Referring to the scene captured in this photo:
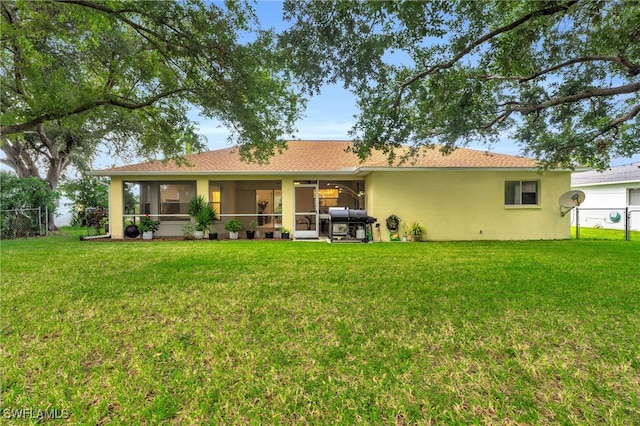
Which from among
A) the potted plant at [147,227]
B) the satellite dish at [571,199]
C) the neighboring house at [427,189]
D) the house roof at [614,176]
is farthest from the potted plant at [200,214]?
the house roof at [614,176]

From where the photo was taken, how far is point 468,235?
1214cm

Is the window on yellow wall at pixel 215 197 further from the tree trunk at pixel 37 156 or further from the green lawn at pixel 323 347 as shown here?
the tree trunk at pixel 37 156

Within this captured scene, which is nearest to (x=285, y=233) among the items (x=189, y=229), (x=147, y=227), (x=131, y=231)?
(x=189, y=229)

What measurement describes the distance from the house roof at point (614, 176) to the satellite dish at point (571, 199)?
7.24 meters

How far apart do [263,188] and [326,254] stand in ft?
25.1

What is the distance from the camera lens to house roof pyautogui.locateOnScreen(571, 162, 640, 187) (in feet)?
55.7

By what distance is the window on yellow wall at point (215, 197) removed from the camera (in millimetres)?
14042

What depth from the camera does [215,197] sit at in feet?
46.6

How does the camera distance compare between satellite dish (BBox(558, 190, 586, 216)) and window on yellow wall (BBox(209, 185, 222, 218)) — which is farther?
window on yellow wall (BBox(209, 185, 222, 218))

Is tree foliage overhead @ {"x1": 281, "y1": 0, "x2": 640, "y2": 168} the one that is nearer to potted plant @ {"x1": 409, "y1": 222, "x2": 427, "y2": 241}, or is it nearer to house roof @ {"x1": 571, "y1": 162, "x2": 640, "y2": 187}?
potted plant @ {"x1": 409, "y1": 222, "x2": 427, "y2": 241}

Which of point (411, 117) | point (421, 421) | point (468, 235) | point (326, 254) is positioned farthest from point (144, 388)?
point (468, 235)

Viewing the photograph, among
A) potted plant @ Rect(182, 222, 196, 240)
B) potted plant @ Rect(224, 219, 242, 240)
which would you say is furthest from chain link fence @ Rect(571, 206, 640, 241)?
potted plant @ Rect(182, 222, 196, 240)

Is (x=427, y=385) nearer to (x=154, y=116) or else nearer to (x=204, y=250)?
(x=204, y=250)

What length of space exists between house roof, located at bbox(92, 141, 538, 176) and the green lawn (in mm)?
6520
